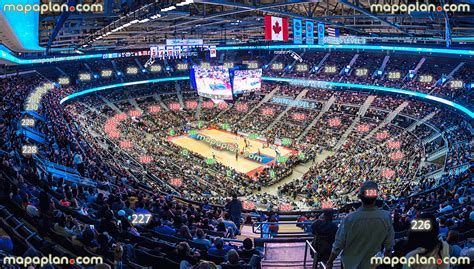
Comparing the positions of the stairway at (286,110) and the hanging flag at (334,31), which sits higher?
the hanging flag at (334,31)

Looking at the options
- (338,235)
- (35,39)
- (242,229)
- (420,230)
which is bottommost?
(242,229)

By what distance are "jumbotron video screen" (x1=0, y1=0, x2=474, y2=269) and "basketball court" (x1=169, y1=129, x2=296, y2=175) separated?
21cm

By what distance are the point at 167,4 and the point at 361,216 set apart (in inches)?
520

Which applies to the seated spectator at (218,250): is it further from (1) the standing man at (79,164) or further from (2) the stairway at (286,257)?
(1) the standing man at (79,164)

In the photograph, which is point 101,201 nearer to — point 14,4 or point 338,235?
point 14,4

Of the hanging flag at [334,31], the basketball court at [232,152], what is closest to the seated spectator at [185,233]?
the hanging flag at [334,31]

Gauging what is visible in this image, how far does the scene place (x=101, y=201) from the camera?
1061 cm

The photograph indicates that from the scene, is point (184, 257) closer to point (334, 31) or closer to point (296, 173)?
point (334, 31)

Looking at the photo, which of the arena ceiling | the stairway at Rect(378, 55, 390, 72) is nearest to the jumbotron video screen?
the arena ceiling

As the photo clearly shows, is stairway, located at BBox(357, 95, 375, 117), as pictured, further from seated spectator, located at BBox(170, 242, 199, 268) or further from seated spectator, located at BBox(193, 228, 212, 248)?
seated spectator, located at BBox(170, 242, 199, 268)

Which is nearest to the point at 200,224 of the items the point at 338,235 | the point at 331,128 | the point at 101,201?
the point at 101,201

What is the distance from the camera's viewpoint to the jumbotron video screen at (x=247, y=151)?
620 cm

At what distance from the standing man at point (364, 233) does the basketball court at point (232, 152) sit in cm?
2955

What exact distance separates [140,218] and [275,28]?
44.2 feet
